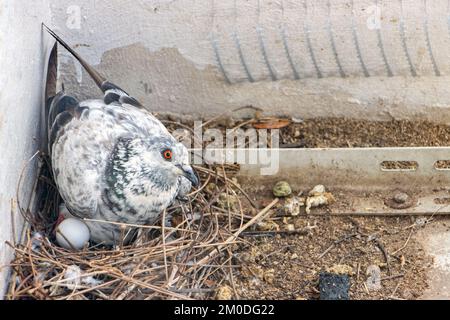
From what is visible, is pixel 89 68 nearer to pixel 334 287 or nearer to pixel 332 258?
pixel 332 258

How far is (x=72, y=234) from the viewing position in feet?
16.2

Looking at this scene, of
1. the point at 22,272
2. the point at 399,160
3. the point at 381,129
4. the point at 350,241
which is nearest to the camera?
the point at 22,272

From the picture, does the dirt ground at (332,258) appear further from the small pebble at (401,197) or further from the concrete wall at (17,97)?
the concrete wall at (17,97)

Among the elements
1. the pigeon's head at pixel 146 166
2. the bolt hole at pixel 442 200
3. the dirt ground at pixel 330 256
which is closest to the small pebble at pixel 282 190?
the dirt ground at pixel 330 256

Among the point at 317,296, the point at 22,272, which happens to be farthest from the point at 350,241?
the point at 22,272

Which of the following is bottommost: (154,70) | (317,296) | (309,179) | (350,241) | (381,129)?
(317,296)

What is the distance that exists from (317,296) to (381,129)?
167 cm

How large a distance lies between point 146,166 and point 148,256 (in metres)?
0.53

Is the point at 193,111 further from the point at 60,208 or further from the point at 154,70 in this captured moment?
the point at 60,208

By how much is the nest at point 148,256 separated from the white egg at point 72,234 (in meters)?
0.06

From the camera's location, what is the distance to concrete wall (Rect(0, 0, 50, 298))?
4691 millimetres

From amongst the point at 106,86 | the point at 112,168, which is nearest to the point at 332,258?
the point at 112,168

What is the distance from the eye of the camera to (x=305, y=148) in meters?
5.69

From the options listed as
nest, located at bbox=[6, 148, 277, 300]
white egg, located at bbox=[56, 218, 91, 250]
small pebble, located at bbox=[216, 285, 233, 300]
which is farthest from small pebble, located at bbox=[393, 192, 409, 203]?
white egg, located at bbox=[56, 218, 91, 250]
